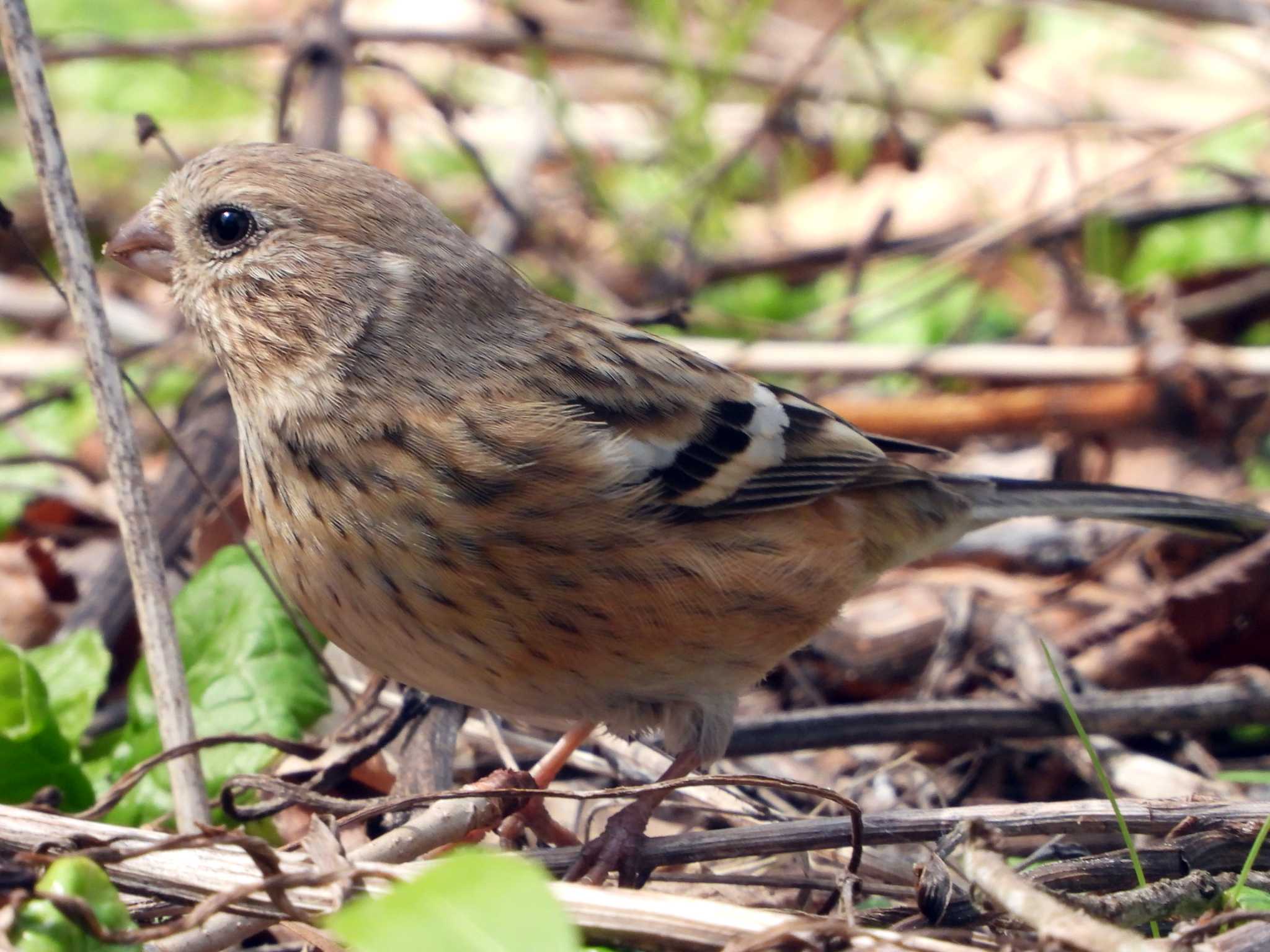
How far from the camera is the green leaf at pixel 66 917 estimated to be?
7.34ft

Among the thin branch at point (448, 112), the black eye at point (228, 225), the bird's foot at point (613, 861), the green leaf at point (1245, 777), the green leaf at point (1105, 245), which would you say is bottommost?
the bird's foot at point (613, 861)

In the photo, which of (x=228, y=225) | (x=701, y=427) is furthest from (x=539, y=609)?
(x=228, y=225)

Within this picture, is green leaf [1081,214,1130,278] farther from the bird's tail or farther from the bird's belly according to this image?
the bird's belly

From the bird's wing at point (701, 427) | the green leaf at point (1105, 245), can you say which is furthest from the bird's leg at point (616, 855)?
the green leaf at point (1105, 245)

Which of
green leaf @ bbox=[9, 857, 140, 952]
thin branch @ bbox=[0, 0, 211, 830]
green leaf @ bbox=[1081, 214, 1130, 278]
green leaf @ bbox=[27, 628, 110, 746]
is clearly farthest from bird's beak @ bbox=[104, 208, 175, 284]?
green leaf @ bbox=[1081, 214, 1130, 278]

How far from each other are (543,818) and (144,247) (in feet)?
5.80

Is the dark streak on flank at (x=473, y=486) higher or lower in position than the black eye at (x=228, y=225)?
lower

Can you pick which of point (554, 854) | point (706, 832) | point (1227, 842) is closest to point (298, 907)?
point (554, 854)

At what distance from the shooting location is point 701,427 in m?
3.80

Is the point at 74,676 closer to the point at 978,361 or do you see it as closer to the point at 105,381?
the point at 105,381

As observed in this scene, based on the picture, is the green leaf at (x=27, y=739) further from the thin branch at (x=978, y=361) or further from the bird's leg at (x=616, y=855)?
the thin branch at (x=978, y=361)

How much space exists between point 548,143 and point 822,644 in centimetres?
380

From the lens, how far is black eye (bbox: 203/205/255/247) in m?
3.54

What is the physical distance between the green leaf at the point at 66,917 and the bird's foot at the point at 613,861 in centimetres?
94
